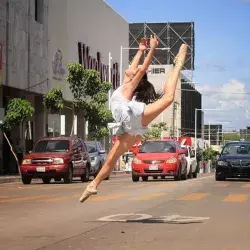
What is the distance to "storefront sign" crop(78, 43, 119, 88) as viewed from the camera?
50750mm

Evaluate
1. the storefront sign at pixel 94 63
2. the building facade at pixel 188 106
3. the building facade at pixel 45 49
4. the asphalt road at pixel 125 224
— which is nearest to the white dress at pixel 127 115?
the asphalt road at pixel 125 224

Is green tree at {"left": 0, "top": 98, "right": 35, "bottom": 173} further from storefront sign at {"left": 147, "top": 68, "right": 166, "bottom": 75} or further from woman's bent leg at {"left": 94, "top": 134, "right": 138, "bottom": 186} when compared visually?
storefront sign at {"left": 147, "top": 68, "right": 166, "bottom": 75}

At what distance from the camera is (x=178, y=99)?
11362 centimetres

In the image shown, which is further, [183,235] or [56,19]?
[56,19]

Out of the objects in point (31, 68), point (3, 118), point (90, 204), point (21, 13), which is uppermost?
point (21, 13)

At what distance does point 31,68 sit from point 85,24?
523 inches

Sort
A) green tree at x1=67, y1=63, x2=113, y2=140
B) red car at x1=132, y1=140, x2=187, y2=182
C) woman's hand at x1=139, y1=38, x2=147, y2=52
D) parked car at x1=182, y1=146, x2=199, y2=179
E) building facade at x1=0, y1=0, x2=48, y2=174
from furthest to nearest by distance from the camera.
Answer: green tree at x1=67, y1=63, x2=113, y2=140 < building facade at x1=0, y1=0, x2=48, y2=174 < parked car at x1=182, y1=146, x2=199, y2=179 < red car at x1=132, y1=140, x2=187, y2=182 < woman's hand at x1=139, y1=38, x2=147, y2=52

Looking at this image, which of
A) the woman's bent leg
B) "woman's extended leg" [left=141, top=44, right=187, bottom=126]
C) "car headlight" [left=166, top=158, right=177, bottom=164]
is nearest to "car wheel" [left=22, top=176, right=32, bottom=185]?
"car headlight" [left=166, top=158, right=177, bottom=164]

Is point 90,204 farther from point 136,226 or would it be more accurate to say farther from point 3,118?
point 3,118

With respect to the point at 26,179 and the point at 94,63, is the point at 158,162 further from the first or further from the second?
the point at 94,63

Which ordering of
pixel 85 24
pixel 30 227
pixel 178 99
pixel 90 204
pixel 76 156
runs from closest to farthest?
pixel 30 227, pixel 90 204, pixel 76 156, pixel 85 24, pixel 178 99

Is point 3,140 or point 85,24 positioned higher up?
point 85,24

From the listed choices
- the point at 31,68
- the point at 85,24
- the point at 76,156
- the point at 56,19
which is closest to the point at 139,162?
the point at 76,156

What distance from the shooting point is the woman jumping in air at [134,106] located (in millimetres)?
9039
